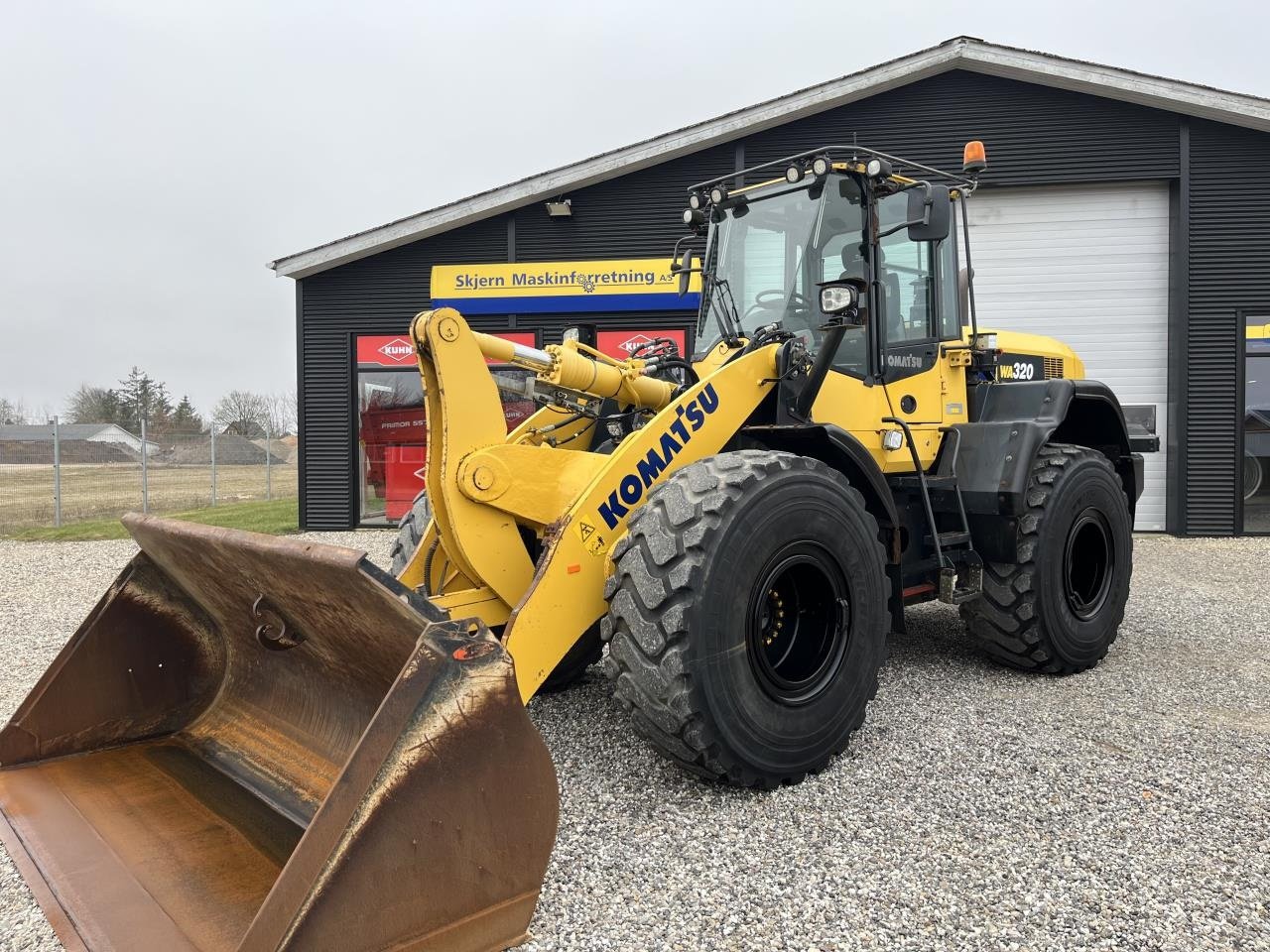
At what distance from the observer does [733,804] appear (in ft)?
10.9

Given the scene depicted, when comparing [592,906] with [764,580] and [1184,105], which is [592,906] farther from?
[1184,105]

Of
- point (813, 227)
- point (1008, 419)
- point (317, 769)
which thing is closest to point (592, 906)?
point (317, 769)

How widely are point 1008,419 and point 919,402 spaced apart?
0.76 m

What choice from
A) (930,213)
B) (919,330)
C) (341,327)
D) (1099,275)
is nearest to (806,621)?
(930,213)

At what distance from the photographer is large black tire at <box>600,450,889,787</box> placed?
10.3 ft

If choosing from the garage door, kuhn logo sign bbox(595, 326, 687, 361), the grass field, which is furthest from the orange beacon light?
the grass field

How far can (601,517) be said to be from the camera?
3.44 m

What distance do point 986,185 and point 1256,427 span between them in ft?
16.6

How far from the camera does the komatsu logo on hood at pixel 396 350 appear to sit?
42.5ft

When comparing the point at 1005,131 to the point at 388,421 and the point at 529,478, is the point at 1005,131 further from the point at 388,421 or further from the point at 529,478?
the point at 529,478

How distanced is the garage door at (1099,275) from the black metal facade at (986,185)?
0.74ft

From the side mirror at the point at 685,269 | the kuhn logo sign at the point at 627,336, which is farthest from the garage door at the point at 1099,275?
the side mirror at the point at 685,269

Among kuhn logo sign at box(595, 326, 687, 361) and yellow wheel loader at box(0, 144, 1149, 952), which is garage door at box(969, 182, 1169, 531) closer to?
kuhn logo sign at box(595, 326, 687, 361)

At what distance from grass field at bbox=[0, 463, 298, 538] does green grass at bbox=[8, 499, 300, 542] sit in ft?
1.78
